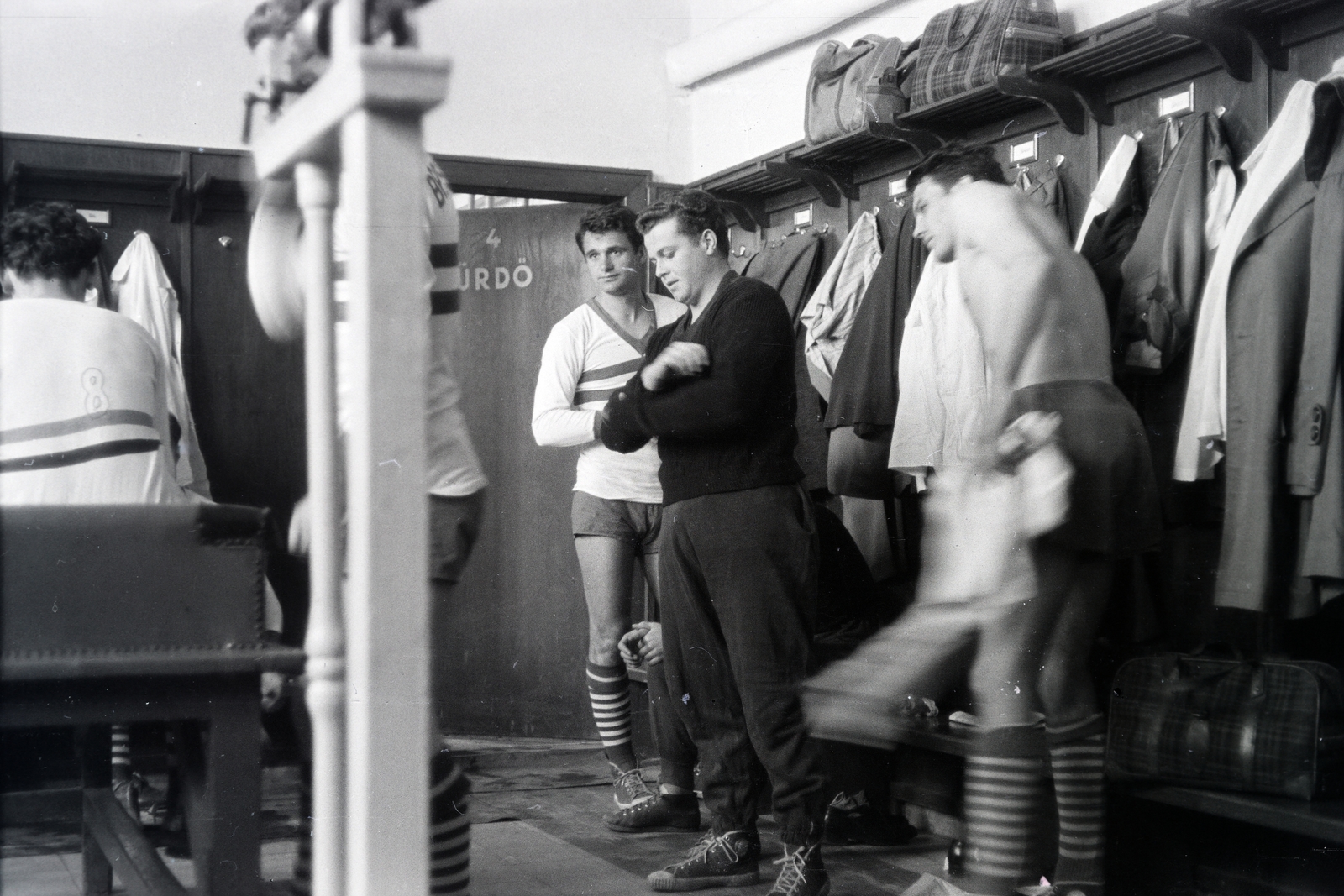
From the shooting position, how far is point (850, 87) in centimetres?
285

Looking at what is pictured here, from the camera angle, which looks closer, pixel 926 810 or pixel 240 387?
pixel 240 387

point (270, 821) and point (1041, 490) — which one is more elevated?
point (1041, 490)

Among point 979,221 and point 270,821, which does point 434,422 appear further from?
point 979,221

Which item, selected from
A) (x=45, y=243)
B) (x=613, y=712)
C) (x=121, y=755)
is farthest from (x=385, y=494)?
(x=613, y=712)

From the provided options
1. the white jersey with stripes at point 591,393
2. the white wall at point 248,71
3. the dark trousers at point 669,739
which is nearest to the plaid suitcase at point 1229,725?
the dark trousers at point 669,739

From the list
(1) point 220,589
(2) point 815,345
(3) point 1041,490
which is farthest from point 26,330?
(2) point 815,345

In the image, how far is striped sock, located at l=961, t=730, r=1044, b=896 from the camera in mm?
1709

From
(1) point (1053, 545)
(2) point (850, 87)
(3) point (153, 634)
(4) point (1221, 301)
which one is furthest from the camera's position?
(2) point (850, 87)

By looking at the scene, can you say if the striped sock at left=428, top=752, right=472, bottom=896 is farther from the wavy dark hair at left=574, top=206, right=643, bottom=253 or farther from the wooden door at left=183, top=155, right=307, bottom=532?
the wavy dark hair at left=574, top=206, right=643, bottom=253

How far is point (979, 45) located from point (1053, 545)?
1.21m

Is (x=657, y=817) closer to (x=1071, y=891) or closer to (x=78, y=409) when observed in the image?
(x=1071, y=891)

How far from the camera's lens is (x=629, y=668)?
3055 mm

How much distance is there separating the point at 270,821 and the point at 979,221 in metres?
1.26

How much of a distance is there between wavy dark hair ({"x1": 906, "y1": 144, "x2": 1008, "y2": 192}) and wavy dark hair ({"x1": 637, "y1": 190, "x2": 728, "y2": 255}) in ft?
1.19
